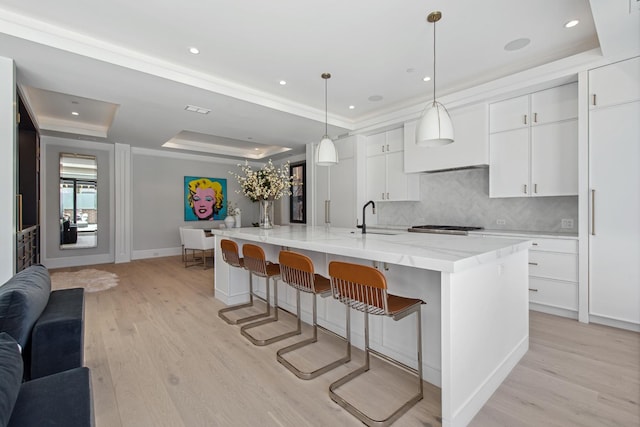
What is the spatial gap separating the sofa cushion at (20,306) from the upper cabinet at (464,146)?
429 cm

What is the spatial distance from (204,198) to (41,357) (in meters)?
6.70

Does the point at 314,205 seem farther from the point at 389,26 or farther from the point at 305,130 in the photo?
the point at 389,26

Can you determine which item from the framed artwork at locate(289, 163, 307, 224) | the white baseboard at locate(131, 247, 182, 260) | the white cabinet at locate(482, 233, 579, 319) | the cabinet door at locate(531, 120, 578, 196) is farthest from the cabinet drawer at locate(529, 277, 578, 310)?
the white baseboard at locate(131, 247, 182, 260)

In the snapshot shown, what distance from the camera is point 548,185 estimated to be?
3457 millimetres

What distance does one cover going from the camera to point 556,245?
324cm

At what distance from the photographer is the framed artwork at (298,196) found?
762 centimetres

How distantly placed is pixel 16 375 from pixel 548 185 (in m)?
4.46

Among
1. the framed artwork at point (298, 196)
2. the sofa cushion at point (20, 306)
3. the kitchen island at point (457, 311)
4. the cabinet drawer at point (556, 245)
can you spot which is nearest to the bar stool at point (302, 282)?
the kitchen island at point (457, 311)

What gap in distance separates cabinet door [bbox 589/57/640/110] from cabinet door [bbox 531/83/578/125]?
0.31 meters

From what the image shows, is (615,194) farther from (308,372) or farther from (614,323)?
(308,372)

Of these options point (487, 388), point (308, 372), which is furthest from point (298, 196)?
point (487, 388)

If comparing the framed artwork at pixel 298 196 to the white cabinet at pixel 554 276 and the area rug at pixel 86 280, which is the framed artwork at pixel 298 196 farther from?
the white cabinet at pixel 554 276

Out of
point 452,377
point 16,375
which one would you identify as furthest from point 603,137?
point 16,375

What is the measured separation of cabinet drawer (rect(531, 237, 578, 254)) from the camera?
10.3 ft
